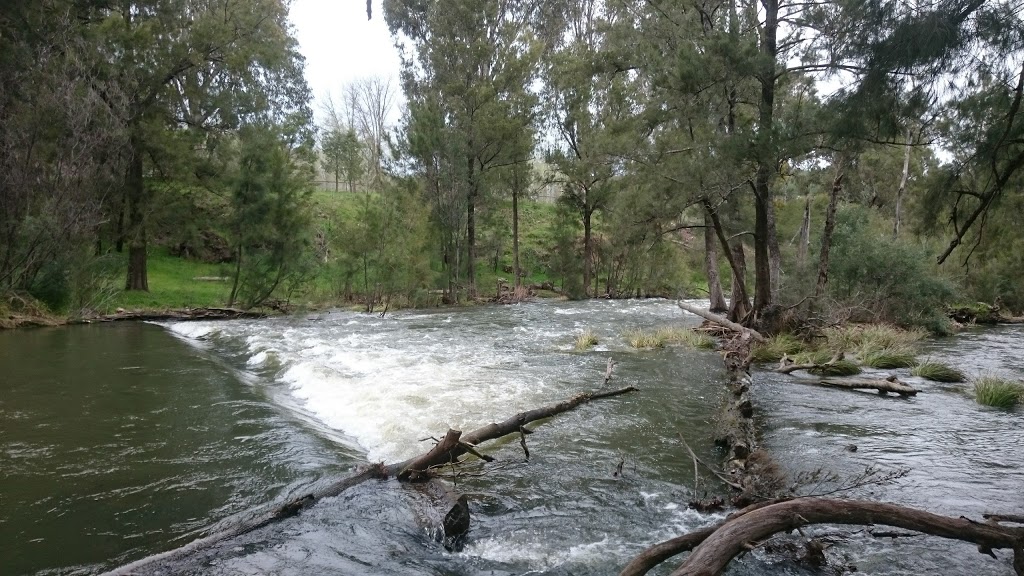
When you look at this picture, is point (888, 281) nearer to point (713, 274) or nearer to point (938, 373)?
point (713, 274)

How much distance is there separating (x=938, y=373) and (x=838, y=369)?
1.53m

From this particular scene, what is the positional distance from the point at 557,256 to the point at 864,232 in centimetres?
1796

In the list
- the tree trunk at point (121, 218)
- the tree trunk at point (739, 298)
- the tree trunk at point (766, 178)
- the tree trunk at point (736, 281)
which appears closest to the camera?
the tree trunk at point (766, 178)

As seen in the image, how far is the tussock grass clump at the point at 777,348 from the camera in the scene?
39.5 ft

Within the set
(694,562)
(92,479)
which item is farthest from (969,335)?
(92,479)

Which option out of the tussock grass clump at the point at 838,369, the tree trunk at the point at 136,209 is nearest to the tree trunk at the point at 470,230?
the tree trunk at the point at 136,209

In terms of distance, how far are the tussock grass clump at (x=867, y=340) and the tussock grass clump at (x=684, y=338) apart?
8.63 feet

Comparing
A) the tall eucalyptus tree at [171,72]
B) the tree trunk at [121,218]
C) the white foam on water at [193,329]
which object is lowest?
the white foam on water at [193,329]

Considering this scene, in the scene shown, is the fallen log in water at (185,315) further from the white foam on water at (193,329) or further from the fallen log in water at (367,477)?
the fallen log in water at (367,477)

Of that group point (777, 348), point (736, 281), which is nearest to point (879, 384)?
point (777, 348)

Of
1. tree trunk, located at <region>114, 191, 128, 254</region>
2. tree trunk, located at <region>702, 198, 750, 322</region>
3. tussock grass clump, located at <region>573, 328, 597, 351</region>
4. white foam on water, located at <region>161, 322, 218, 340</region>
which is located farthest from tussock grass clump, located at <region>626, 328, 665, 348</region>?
tree trunk, located at <region>114, 191, 128, 254</region>

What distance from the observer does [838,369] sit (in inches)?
400

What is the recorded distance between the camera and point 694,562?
2449mm

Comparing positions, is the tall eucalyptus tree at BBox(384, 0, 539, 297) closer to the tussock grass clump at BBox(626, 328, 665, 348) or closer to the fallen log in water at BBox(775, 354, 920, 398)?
the tussock grass clump at BBox(626, 328, 665, 348)
